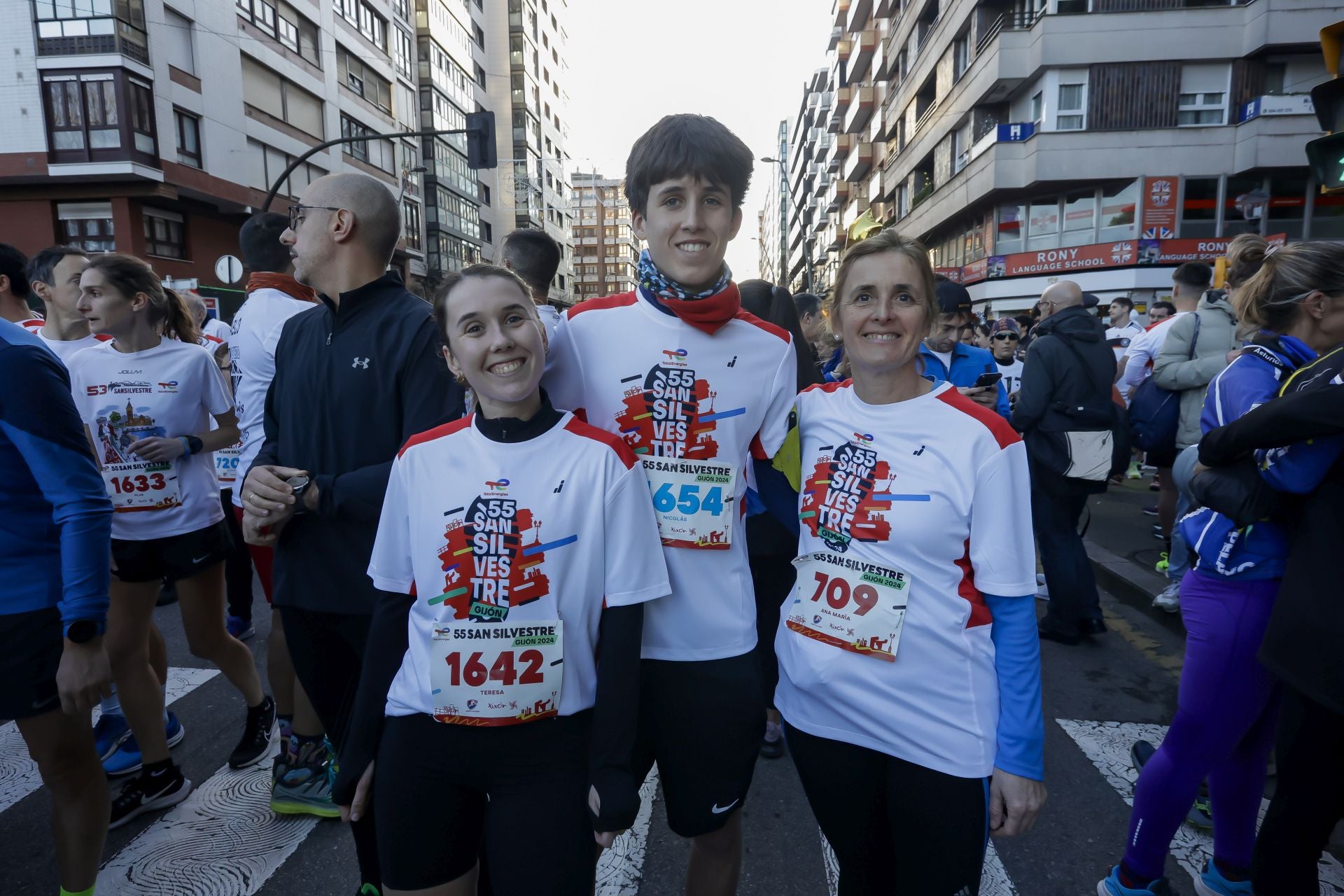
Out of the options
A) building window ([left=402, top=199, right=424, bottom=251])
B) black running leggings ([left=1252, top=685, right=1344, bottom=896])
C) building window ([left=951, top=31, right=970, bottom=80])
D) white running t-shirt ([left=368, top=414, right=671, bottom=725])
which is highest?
building window ([left=951, top=31, right=970, bottom=80])

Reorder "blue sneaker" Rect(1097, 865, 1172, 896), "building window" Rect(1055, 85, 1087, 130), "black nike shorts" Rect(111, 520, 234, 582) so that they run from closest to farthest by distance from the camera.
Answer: "blue sneaker" Rect(1097, 865, 1172, 896) → "black nike shorts" Rect(111, 520, 234, 582) → "building window" Rect(1055, 85, 1087, 130)

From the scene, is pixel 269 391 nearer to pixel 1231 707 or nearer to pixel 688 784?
pixel 688 784

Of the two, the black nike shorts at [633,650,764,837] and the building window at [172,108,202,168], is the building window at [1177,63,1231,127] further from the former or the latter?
the building window at [172,108,202,168]

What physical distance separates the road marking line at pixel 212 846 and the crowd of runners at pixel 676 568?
385mm

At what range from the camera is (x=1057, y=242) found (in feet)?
80.8

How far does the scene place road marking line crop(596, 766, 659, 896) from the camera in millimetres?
2721

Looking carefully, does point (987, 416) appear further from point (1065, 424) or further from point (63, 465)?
point (1065, 424)

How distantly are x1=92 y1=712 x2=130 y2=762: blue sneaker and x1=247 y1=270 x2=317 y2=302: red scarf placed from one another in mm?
2299

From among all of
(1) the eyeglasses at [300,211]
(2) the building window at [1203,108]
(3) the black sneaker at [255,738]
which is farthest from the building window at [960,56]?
(3) the black sneaker at [255,738]

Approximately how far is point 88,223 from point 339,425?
2631cm

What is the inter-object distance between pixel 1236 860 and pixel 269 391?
3646mm

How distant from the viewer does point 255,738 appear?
3605 millimetres

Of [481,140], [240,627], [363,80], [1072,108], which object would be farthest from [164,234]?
[1072,108]

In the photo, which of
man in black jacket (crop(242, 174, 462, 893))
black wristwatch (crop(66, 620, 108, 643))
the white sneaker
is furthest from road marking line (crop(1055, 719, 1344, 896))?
black wristwatch (crop(66, 620, 108, 643))
